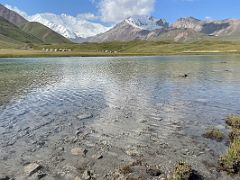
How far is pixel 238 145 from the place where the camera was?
56.1 feet

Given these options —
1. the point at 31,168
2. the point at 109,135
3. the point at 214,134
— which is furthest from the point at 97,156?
the point at 214,134

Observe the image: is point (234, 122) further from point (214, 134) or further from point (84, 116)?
point (84, 116)

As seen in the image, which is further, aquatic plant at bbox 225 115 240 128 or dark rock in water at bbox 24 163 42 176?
aquatic plant at bbox 225 115 240 128

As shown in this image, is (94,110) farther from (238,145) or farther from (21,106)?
(238,145)

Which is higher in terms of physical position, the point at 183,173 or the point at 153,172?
the point at 183,173

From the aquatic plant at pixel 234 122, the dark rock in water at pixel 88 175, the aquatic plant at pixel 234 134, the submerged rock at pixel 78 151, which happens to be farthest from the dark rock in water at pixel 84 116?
the aquatic plant at pixel 234 134

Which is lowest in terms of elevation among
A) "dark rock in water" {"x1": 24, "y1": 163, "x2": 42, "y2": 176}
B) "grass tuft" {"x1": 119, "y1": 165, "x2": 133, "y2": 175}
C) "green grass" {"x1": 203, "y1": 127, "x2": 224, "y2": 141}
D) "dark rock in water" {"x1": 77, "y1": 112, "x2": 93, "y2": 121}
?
"dark rock in water" {"x1": 77, "y1": 112, "x2": 93, "y2": 121}

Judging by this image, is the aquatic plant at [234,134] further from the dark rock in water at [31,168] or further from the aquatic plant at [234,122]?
the dark rock in water at [31,168]

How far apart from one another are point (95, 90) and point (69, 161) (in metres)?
27.3

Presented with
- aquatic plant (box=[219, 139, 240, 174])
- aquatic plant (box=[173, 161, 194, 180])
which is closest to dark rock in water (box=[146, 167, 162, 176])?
aquatic plant (box=[173, 161, 194, 180])

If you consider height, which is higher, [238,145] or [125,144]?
[238,145]

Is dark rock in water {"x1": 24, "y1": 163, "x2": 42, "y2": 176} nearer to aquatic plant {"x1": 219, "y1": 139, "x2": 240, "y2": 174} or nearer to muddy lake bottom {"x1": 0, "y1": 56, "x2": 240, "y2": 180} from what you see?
muddy lake bottom {"x1": 0, "y1": 56, "x2": 240, "y2": 180}

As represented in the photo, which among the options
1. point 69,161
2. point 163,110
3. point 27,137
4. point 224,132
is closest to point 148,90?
point 163,110

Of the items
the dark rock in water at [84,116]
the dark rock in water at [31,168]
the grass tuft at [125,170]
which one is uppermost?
the grass tuft at [125,170]
